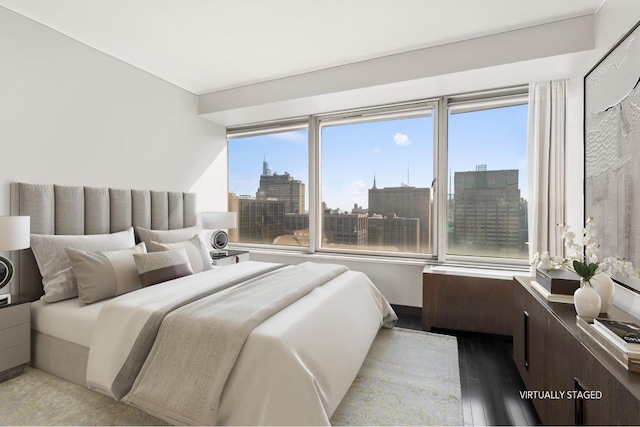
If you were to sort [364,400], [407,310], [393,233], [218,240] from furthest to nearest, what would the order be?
[218,240], [393,233], [407,310], [364,400]

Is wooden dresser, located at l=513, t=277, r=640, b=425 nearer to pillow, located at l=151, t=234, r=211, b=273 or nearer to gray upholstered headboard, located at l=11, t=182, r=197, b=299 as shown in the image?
pillow, located at l=151, t=234, r=211, b=273

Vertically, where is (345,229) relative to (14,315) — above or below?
above

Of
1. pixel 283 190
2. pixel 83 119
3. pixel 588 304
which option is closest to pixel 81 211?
pixel 83 119

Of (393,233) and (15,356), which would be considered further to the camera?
(393,233)

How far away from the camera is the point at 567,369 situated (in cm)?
135

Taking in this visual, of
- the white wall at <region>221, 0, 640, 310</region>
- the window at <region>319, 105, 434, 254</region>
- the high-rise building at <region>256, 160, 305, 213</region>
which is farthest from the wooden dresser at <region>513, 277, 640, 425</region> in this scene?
the high-rise building at <region>256, 160, 305, 213</region>

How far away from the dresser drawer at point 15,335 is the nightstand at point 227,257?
160 cm

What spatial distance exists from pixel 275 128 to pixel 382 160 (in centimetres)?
168

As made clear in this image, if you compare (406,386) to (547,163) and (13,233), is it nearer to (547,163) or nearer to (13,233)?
Result: (547,163)

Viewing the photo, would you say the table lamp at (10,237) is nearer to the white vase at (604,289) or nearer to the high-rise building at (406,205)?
the high-rise building at (406,205)

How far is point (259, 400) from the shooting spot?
1.39 meters

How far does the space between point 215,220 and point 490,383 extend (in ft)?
10.7

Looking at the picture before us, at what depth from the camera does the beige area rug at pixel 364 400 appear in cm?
172

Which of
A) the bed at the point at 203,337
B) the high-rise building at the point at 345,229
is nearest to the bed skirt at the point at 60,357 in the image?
the bed at the point at 203,337
